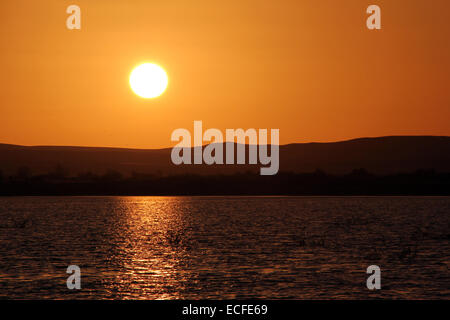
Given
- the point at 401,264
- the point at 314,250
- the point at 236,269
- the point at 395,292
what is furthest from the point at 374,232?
the point at 395,292

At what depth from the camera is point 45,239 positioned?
87.0 meters

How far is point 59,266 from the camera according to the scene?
5509 cm

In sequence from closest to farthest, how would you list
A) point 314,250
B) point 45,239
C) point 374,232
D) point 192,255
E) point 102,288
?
1. point 102,288
2. point 192,255
3. point 314,250
4. point 45,239
5. point 374,232

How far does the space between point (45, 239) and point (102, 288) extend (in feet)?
153

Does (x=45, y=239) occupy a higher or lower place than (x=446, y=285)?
higher

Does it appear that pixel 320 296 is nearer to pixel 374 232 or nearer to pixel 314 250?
pixel 314 250

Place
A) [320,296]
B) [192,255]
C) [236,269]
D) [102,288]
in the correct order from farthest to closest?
[192,255]
[236,269]
[102,288]
[320,296]

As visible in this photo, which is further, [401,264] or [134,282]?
[401,264]

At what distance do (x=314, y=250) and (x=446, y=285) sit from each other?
1013 inches
